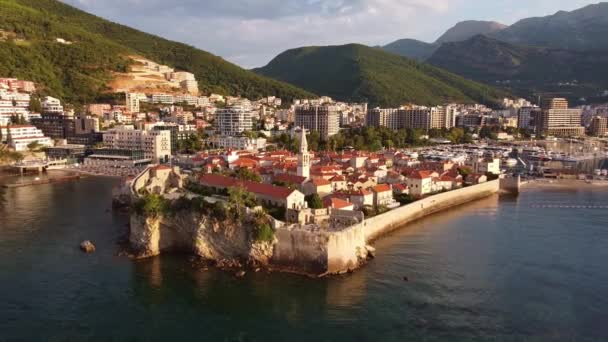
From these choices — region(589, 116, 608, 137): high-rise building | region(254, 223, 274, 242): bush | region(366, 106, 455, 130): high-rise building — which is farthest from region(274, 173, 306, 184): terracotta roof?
region(589, 116, 608, 137): high-rise building

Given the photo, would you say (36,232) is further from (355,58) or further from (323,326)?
(355,58)

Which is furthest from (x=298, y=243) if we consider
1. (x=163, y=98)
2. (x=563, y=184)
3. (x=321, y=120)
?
(x=163, y=98)

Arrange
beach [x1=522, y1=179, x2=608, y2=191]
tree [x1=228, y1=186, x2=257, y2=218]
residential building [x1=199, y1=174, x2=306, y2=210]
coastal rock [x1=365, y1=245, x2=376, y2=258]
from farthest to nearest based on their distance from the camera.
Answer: beach [x1=522, y1=179, x2=608, y2=191], residential building [x1=199, y1=174, x2=306, y2=210], coastal rock [x1=365, y1=245, x2=376, y2=258], tree [x1=228, y1=186, x2=257, y2=218]

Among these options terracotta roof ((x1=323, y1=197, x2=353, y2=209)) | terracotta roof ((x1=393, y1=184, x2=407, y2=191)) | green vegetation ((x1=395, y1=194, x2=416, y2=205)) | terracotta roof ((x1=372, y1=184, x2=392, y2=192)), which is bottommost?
green vegetation ((x1=395, y1=194, x2=416, y2=205))

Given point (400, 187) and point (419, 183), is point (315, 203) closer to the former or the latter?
point (400, 187)

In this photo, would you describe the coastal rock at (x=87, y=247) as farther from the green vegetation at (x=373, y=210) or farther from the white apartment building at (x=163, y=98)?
the white apartment building at (x=163, y=98)

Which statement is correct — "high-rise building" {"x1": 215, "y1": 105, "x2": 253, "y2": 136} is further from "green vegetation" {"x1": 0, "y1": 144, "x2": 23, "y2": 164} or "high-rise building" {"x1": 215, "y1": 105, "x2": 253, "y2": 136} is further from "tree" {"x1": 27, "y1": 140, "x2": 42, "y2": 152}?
"green vegetation" {"x1": 0, "y1": 144, "x2": 23, "y2": 164}
